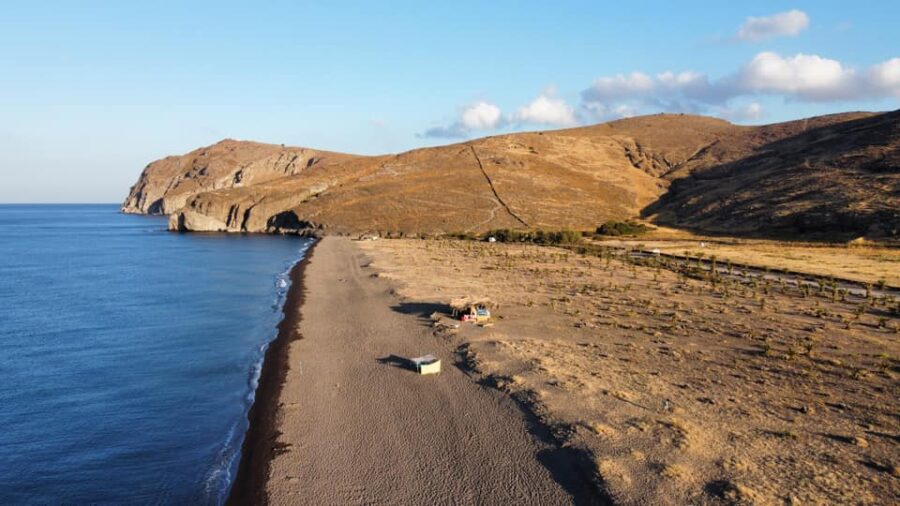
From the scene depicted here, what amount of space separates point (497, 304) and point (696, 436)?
20633 millimetres

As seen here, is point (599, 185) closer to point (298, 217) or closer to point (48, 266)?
point (298, 217)

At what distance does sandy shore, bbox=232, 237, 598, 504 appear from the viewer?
15.0 m

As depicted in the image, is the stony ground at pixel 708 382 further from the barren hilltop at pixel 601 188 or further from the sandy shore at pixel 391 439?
the barren hilltop at pixel 601 188

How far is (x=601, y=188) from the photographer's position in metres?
135

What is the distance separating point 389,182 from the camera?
447 ft

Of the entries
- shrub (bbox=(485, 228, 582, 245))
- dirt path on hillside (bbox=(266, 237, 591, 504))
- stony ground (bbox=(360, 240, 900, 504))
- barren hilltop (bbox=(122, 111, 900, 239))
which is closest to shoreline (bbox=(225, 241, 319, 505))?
dirt path on hillside (bbox=(266, 237, 591, 504))

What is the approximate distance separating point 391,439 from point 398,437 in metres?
0.24

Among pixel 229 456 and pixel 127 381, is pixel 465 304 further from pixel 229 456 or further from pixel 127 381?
pixel 229 456

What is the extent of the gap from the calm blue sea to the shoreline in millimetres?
437

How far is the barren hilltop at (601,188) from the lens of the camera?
290 ft

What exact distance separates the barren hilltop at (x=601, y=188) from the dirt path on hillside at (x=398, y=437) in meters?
71.3

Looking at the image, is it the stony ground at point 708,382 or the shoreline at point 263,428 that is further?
the shoreline at point 263,428

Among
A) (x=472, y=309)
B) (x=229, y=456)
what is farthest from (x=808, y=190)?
(x=229, y=456)

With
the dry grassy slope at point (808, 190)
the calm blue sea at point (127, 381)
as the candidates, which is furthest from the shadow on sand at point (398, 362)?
the dry grassy slope at point (808, 190)
